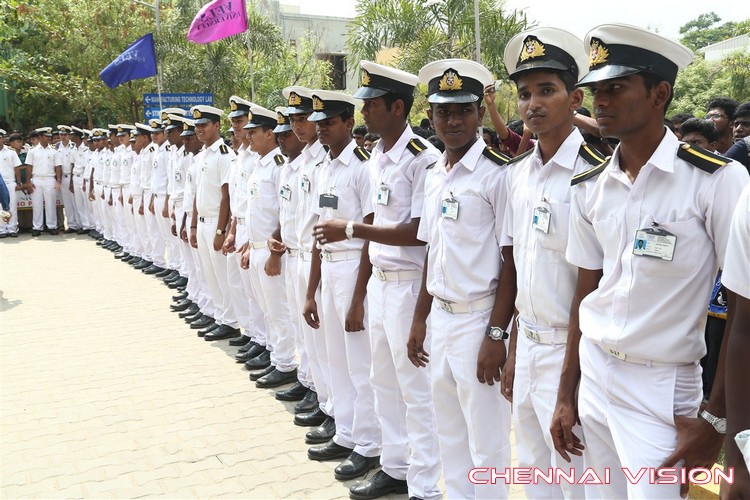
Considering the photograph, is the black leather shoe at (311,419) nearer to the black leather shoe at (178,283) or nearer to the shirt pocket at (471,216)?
the shirt pocket at (471,216)

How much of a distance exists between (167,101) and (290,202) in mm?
12292

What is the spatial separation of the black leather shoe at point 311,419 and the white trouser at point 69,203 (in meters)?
12.4

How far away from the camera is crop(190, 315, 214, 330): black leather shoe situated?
7168 mm

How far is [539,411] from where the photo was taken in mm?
2350

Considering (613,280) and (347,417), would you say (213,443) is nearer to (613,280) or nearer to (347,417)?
(347,417)

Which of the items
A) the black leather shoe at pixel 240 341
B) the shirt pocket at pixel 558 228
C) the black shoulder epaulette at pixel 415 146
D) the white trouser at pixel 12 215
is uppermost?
the black shoulder epaulette at pixel 415 146

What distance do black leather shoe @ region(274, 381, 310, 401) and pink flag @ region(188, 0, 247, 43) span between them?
8.00m

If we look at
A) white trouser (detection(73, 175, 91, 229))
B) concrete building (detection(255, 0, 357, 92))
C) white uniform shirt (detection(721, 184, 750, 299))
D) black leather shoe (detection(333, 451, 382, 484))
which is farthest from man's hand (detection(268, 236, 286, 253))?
concrete building (detection(255, 0, 357, 92))

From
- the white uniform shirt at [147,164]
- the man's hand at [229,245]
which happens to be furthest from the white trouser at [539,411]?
the white uniform shirt at [147,164]

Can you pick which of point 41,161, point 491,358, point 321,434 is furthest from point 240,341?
point 41,161

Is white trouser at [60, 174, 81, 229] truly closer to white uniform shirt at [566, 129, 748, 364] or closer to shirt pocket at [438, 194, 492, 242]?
shirt pocket at [438, 194, 492, 242]

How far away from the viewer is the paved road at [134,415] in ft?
12.3

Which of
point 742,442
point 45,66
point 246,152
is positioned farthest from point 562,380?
point 45,66

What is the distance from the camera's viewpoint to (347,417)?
4031 millimetres
